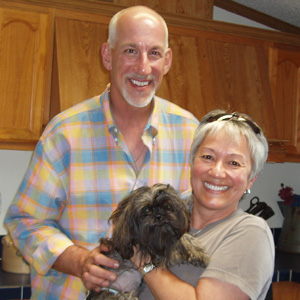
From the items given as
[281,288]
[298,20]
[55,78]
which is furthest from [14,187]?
[298,20]

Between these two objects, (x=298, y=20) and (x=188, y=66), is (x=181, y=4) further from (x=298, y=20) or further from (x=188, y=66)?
(x=298, y=20)

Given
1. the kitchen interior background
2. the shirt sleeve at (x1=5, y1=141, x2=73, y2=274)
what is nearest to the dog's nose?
the shirt sleeve at (x1=5, y1=141, x2=73, y2=274)

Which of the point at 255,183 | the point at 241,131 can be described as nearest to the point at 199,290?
the point at 241,131

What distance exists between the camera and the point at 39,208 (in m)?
1.93

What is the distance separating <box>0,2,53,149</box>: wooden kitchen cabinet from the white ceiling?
1.76 metres

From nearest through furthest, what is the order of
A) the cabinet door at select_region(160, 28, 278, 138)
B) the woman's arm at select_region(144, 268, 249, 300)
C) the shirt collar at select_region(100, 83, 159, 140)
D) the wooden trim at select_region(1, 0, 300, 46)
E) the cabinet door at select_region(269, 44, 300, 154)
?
the woman's arm at select_region(144, 268, 249, 300) → the shirt collar at select_region(100, 83, 159, 140) → the wooden trim at select_region(1, 0, 300, 46) → the cabinet door at select_region(160, 28, 278, 138) → the cabinet door at select_region(269, 44, 300, 154)

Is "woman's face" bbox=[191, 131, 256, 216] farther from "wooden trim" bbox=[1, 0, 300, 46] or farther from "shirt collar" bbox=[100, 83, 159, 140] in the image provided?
"wooden trim" bbox=[1, 0, 300, 46]

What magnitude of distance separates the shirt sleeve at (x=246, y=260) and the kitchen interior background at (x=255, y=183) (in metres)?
2.46

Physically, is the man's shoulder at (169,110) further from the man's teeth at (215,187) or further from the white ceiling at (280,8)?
the white ceiling at (280,8)

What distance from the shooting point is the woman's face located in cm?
158

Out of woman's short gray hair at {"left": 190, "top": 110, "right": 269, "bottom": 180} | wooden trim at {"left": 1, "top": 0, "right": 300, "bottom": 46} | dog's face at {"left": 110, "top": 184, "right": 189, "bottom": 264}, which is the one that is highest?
wooden trim at {"left": 1, "top": 0, "right": 300, "bottom": 46}

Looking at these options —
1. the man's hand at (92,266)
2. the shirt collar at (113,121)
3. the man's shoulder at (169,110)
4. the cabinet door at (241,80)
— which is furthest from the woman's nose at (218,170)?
the cabinet door at (241,80)

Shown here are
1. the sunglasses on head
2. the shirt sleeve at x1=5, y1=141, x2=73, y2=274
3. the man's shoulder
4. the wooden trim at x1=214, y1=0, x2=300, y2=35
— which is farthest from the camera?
the wooden trim at x1=214, y1=0, x2=300, y2=35

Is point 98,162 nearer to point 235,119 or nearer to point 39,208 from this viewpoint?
point 39,208
